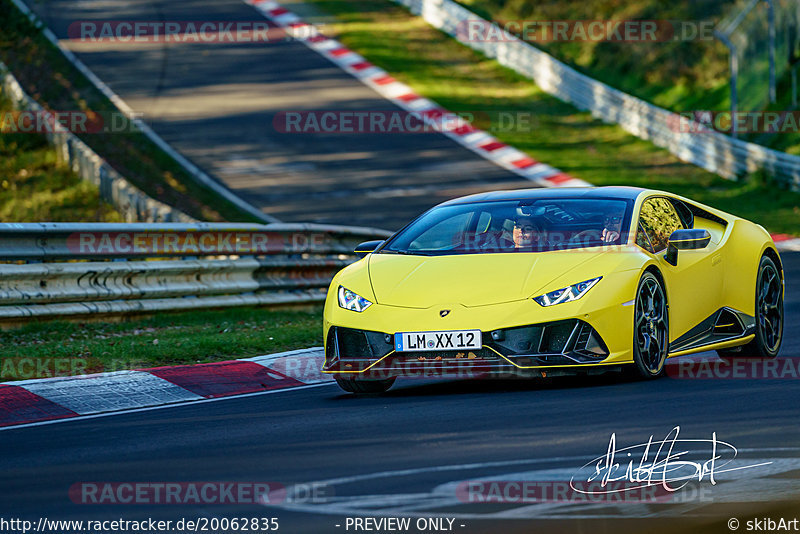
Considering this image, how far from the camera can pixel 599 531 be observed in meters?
4.68

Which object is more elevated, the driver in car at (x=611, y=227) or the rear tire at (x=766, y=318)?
the driver in car at (x=611, y=227)

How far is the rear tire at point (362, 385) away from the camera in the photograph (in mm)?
8430

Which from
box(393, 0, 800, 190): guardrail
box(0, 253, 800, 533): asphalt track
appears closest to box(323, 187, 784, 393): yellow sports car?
box(0, 253, 800, 533): asphalt track

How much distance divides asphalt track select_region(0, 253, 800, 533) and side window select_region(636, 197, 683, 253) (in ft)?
3.16

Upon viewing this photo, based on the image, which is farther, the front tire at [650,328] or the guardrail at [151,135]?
the guardrail at [151,135]

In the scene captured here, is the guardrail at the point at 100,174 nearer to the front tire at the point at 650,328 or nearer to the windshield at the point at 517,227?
the windshield at the point at 517,227

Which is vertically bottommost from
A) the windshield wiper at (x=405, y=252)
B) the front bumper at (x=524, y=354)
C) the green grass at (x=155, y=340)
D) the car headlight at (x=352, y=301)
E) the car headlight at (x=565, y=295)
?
the green grass at (x=155, y=340)

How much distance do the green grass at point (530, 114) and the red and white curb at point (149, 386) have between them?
13.4 m

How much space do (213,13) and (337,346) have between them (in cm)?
3167

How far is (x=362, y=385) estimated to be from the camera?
847 centimetres

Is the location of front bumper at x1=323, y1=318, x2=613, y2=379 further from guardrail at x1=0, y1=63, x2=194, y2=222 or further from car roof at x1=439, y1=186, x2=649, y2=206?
guardrail at x1=0, y1=63, x2=194, y2=222

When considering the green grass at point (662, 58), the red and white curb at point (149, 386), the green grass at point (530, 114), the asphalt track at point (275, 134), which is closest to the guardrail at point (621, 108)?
the green grass at point (530, 114)

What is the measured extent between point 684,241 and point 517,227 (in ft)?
3.64

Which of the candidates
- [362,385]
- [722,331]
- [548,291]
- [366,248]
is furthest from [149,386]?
[722,331]
